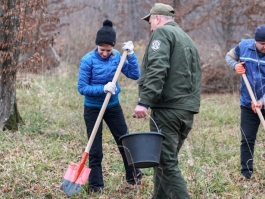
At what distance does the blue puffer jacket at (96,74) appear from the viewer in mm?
4941

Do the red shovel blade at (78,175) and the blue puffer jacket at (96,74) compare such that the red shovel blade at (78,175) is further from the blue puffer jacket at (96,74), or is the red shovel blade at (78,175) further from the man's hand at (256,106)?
the man's hand at (256,106)

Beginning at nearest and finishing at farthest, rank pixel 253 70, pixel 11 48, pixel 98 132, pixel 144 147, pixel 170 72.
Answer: pixel 144 147
pixel 170 72
pixel 98 132
pixel 253 70
pixel 11 48

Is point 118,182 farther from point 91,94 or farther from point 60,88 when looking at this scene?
point 60,88

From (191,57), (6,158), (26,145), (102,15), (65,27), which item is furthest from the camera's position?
(102,15)

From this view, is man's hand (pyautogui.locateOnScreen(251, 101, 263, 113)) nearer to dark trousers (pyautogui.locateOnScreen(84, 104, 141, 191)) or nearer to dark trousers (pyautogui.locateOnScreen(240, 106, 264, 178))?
dark trousers (pyautogui.locateOnScreen(240, 106, 264, 178))

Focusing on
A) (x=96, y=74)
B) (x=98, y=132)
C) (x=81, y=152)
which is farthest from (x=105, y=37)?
(x=81, y=152)

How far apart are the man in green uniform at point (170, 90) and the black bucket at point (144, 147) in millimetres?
190

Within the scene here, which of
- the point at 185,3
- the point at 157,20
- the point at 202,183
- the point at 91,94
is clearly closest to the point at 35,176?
the point at 91,94

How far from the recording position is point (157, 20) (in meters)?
4.36

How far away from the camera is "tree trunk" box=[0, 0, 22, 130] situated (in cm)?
727

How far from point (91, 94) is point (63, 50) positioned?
1218 centimetres

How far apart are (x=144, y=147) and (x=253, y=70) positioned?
221 cm

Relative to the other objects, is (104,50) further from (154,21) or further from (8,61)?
(8,61)

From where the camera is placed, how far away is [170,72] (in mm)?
4191
